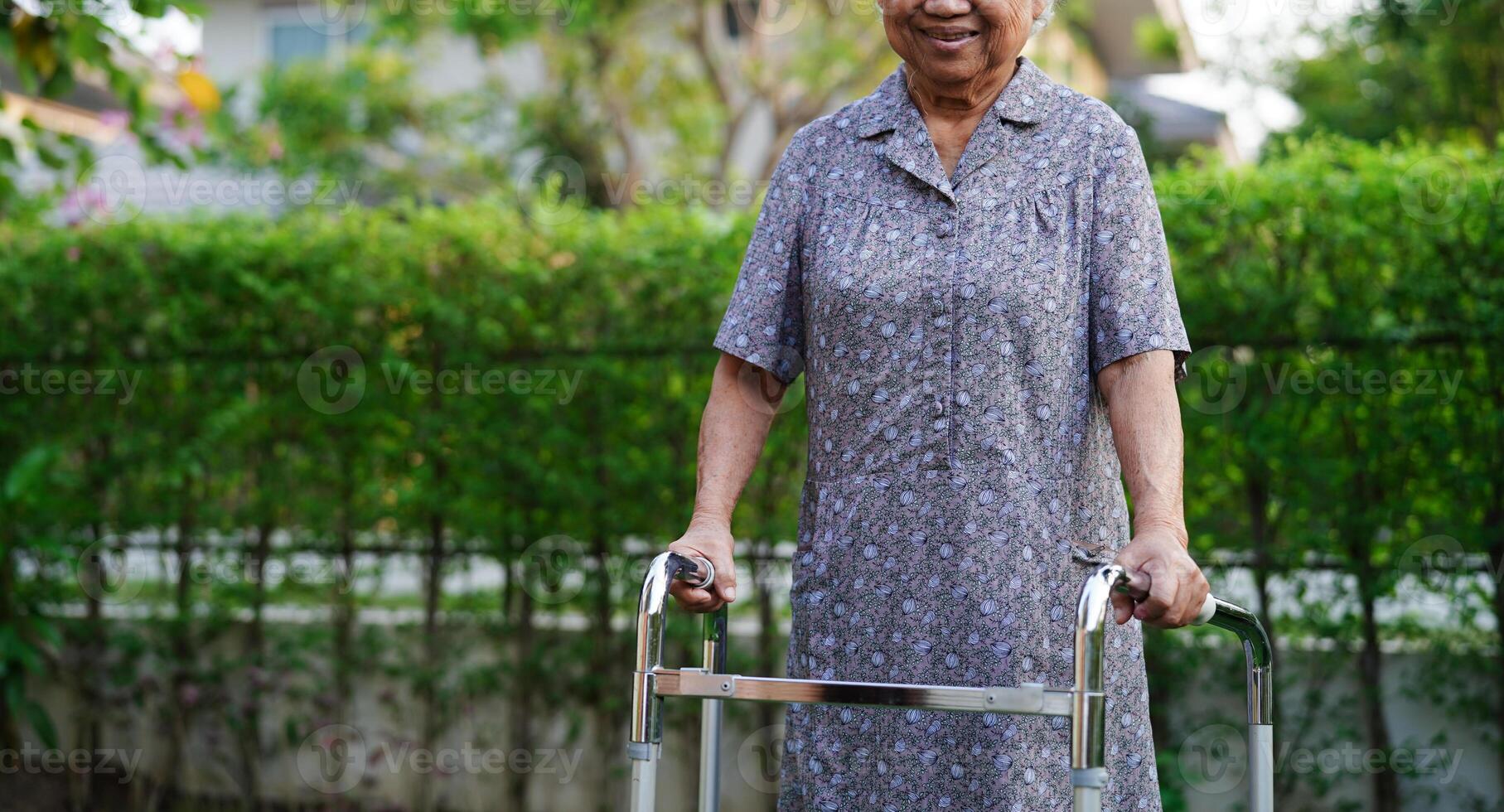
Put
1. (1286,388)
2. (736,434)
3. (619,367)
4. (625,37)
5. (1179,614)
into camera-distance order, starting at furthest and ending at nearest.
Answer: (625,37)
(619,367)
(1286,388)
(736,434)
(1179,614)

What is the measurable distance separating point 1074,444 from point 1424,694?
3298mm

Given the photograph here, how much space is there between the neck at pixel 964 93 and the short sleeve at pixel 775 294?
0.21m

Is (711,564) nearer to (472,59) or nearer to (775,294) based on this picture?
(775,294)

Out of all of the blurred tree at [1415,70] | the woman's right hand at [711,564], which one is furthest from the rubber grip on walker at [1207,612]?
the blurred tree at [1415,70]

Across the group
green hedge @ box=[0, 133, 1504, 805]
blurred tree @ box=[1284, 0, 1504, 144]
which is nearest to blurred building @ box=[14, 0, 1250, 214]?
blurred tree @ box=[1284, 0, 1504, 144]

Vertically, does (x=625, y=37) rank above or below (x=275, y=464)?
above

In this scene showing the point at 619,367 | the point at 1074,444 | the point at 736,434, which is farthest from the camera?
the point at 619,367

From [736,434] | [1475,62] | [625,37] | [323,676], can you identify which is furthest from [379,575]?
[1475,62]

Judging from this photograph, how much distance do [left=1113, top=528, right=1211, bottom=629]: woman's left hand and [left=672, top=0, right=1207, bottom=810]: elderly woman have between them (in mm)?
93

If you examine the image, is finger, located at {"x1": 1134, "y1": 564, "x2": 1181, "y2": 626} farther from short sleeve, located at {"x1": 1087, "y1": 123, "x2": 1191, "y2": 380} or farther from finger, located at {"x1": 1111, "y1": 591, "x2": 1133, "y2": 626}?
short sleeve, located at {"x1": 1087, "y1": 123, "x2": 1191, "y2": 380}

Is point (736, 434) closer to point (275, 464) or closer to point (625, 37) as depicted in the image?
point (275, 464)

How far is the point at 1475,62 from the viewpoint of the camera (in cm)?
1062

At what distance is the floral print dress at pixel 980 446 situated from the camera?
1905mm

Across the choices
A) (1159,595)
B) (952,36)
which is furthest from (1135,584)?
(952,36)
